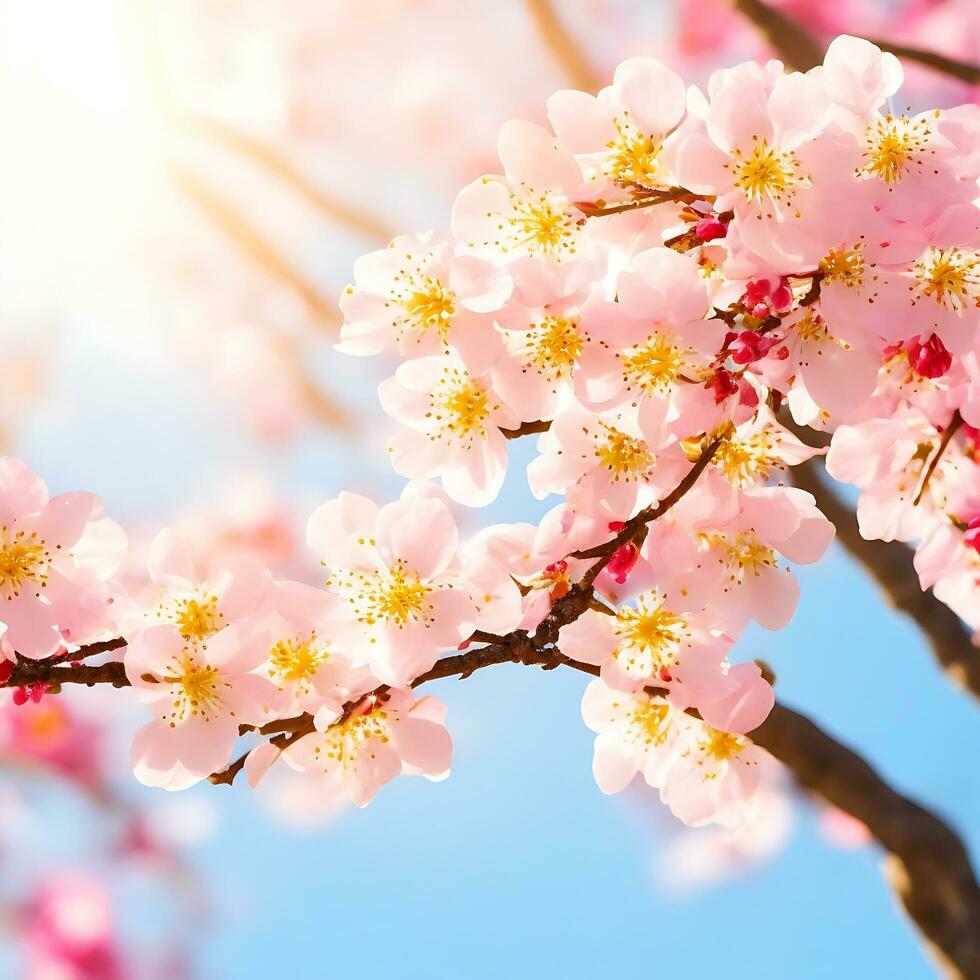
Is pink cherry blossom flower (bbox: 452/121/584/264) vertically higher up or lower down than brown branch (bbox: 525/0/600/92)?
lower down

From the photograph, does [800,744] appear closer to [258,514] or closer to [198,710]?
[198,710]

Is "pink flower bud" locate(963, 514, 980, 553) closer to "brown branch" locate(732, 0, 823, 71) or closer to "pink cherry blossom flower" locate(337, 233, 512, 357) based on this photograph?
"pink cherry blossom flower" locate(337, 233, 512, 357)

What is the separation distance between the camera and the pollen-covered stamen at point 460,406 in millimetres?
905

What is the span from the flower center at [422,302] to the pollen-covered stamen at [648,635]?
0.93 ft

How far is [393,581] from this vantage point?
2.84ft

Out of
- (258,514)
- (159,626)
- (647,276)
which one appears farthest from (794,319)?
(258,514)

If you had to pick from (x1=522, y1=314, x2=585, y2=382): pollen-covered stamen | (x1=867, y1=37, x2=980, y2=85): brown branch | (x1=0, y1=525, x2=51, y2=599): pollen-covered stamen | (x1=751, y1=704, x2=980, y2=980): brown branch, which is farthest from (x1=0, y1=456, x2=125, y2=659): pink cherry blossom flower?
(x1=867, y1=37, x2=980, y2=85): brown branch

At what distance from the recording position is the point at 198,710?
0.85 meters

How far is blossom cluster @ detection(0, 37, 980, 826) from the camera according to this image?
32.7 inches

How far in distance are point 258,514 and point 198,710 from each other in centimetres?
204

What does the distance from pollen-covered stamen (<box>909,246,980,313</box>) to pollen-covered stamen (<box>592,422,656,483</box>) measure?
0.82 ft

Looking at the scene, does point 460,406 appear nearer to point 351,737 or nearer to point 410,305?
point 410,305

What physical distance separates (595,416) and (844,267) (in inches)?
8.9

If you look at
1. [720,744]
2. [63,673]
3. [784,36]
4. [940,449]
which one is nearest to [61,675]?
[63,673]
